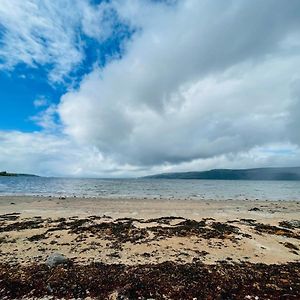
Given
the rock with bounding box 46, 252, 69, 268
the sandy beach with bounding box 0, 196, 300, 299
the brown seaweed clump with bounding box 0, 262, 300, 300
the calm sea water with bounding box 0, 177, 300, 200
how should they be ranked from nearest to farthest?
the brown seaweed clump with bounding box 0, 262, 300, 300 < the rock with bounding box 46, 252, 69, 268 < the sandy beach with bounding box 0, 196, 300, 299 < the calm sea water with bounding box 0, 177, 300, 200

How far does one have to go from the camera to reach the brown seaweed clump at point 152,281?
5516 mm

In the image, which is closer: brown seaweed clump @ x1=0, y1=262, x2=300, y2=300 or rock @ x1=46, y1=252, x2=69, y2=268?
brown seaweed clump @ x1=0, y1=262, x2=300, y2=300

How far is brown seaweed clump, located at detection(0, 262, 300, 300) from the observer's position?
5.52 metres

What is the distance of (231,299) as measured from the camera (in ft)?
17.4

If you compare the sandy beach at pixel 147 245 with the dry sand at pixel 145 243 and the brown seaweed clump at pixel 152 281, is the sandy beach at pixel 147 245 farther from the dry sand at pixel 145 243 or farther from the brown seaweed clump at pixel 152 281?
the brown seaweed clump at pixel 152 281

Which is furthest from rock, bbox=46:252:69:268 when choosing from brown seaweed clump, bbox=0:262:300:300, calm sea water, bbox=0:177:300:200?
calm sea water, bbox=0:177:300:200

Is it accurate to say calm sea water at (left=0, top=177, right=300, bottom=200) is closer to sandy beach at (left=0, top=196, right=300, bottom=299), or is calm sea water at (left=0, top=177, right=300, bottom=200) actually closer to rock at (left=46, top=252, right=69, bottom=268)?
sandy beach at (left=0, top=196, right=300, bottom=299)

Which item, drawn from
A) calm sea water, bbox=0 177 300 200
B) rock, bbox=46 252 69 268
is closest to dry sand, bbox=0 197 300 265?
rock, bbox=46 252 69 268

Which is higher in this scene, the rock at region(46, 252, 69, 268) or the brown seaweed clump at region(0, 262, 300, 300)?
the rock at region(46, 252, 69, 268)

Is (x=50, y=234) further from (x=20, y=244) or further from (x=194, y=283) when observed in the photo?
(x=194, y=283)

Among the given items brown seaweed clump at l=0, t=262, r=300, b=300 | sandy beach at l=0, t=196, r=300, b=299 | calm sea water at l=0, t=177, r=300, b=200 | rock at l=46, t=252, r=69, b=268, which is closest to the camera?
brown seaweed clump at l=0, t=262, r=300, b=300

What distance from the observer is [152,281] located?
6055mm

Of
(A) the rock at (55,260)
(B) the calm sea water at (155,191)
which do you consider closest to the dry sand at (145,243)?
(A) the rock at (55,260)

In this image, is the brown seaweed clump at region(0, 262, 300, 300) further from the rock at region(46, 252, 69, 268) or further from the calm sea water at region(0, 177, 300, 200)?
the calm sea water at region(0, 177, 300, 200)
